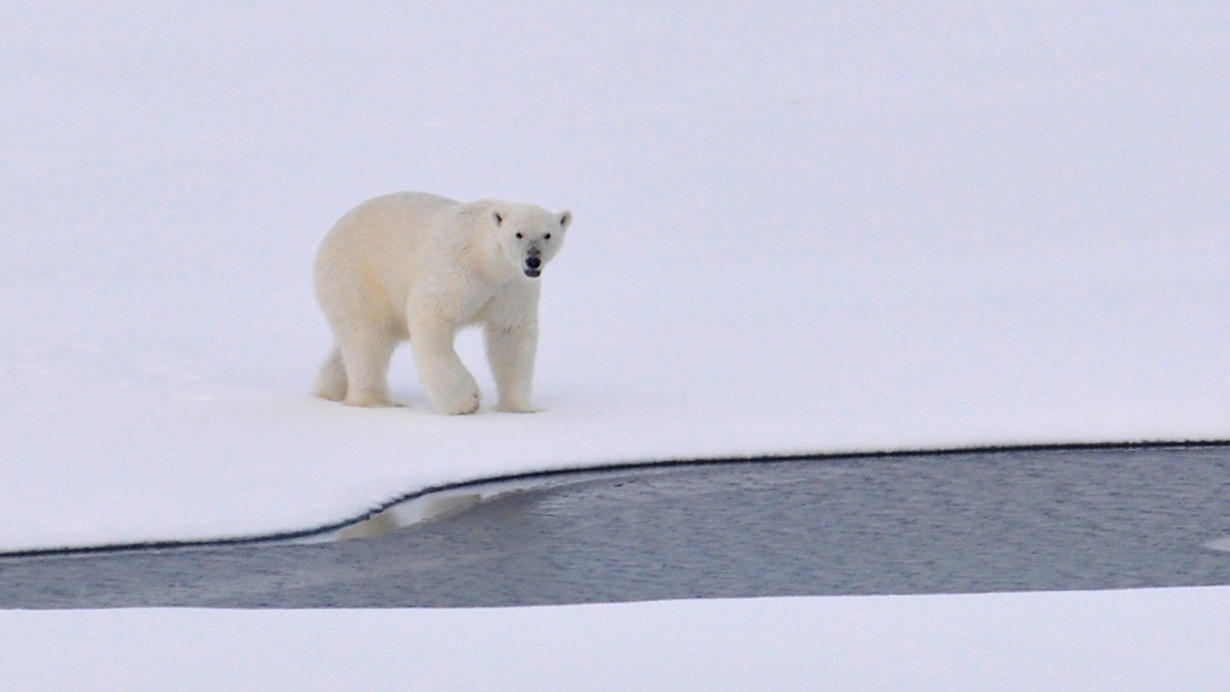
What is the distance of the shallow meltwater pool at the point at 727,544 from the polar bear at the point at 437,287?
116cm

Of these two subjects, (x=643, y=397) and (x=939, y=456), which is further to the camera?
(x=643, y=397)

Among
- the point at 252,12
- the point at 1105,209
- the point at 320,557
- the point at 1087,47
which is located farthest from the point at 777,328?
the point at 252,12

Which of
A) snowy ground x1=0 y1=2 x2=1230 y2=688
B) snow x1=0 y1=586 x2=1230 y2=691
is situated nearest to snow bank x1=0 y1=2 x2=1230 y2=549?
snowy ground x1=0 y1=2 x2=1230 y2=688

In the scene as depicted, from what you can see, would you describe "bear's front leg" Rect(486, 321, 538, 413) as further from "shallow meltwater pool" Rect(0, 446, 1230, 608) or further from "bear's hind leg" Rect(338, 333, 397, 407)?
"shallow meltwater pool" Rect(0, 446, 1230, 608)

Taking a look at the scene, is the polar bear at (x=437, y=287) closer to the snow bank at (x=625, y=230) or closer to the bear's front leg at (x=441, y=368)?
the bear's front leg at (x=441, y=368)

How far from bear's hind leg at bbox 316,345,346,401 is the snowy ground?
8.1 inches

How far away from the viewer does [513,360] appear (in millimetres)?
10430

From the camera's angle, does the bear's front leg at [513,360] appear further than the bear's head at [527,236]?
Yes

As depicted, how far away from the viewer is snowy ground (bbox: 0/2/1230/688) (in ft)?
32.6

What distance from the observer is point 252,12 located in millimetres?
23969

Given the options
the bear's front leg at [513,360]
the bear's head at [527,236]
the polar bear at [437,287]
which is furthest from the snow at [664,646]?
the bear's front leg at [513,360]

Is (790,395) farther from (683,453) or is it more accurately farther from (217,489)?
(217,489)

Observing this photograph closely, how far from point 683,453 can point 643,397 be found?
4.58 ft

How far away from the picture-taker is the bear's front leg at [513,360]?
408 inches
